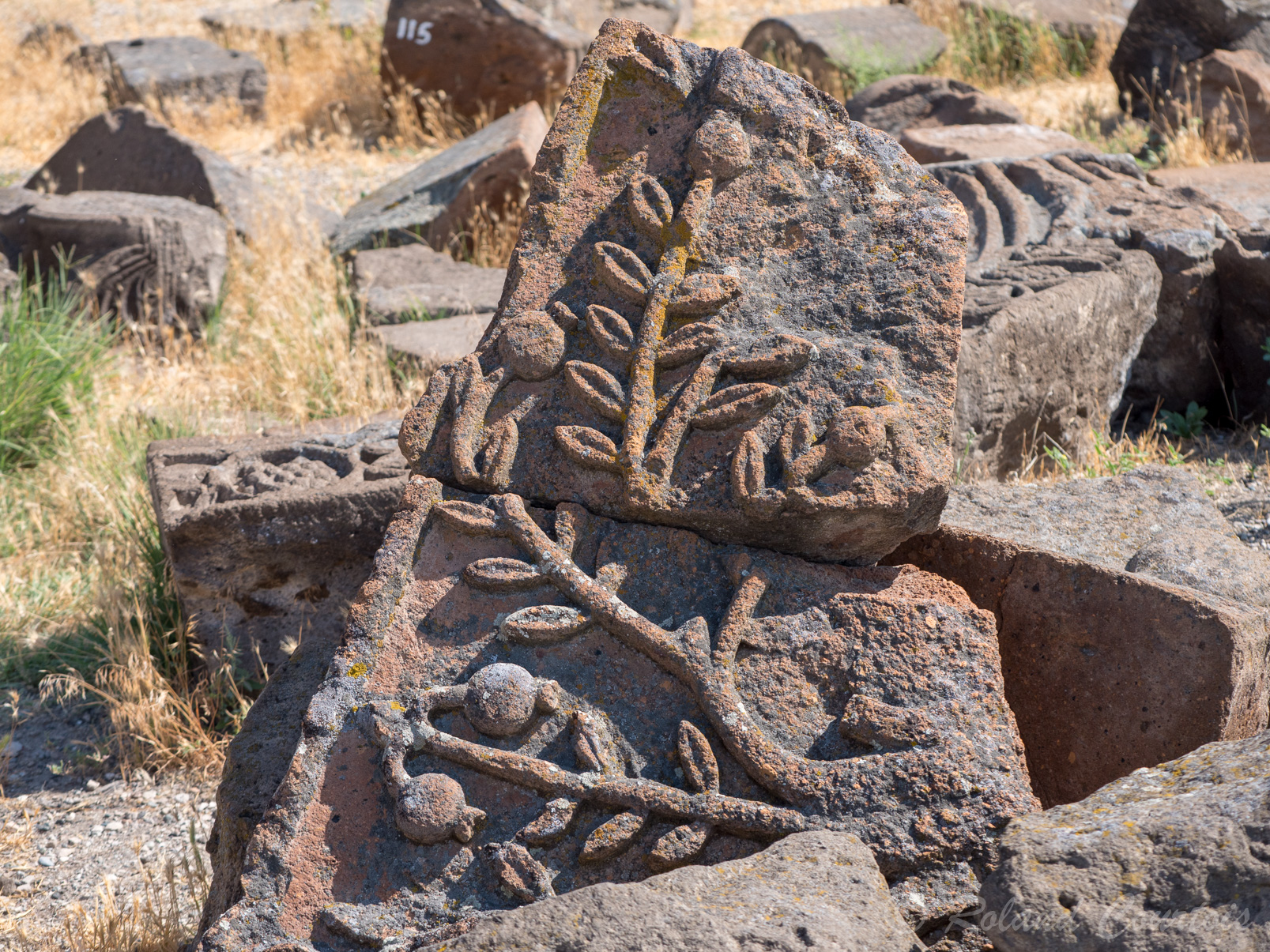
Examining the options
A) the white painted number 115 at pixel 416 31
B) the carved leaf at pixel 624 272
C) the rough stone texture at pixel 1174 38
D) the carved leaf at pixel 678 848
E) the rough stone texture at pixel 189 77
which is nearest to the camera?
the carved leaf at pixel 678 848

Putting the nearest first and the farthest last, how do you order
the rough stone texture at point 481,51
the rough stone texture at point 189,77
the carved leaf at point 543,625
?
1. the carved leaf at point 543,625
2. the rough stone texture at point 481,51
3. the rough stone texture at point 189,77

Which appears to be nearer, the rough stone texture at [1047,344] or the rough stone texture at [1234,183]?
the rough stone texture at [1047,344]

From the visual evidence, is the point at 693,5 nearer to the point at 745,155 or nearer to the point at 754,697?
the point at 745,155

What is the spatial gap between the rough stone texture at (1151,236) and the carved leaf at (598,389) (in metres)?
2.49

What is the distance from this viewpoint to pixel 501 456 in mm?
1950

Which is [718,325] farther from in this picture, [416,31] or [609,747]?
[416,31]

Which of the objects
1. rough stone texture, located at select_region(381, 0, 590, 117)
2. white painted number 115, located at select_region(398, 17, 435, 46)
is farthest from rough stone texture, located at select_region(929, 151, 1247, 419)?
white painted number 115, located at select_region(398, 17, 435, 46)

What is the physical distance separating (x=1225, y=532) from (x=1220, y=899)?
1.43 m

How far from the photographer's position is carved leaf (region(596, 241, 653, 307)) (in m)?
2.02

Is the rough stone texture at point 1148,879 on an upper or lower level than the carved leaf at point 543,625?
upper

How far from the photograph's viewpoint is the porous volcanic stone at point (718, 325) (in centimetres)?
184

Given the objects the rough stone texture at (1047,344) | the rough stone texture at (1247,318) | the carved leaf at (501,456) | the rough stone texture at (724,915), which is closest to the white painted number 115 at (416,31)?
the rough stone texture at (1047,344)

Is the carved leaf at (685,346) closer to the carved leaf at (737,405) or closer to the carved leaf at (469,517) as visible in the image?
the carved leaf at (737,405)

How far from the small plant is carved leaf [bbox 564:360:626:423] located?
9.74 feet
